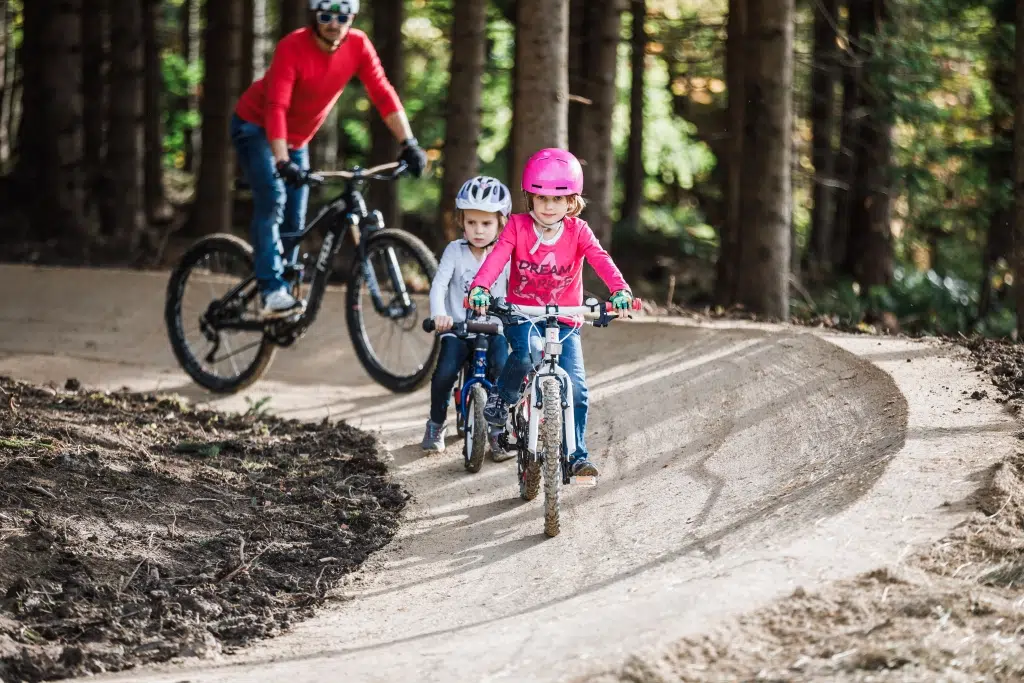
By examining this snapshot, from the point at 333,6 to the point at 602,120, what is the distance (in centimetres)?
776

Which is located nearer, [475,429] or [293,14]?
[475,429]

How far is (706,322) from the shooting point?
34.0ft

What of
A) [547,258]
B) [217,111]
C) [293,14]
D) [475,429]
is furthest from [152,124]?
[547,258]

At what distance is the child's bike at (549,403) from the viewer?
5781mm

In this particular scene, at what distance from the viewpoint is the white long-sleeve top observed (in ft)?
21.5

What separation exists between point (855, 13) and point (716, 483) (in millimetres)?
15295

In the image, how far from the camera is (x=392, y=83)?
57.5 feet

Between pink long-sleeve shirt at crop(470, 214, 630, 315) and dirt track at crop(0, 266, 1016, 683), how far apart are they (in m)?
1.16

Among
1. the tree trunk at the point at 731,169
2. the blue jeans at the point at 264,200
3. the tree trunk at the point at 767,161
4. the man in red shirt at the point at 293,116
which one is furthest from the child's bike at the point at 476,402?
the tree trunk at the point at 731,169

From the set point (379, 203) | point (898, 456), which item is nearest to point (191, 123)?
point (379, 203)

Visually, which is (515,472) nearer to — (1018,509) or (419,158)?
(419,158)

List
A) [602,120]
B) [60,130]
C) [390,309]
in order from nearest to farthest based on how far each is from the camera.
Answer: [390,309] → [602,120] → [60,130]

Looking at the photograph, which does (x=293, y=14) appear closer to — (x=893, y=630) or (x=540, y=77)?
(x=540, y=77)

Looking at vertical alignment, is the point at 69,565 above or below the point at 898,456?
below
